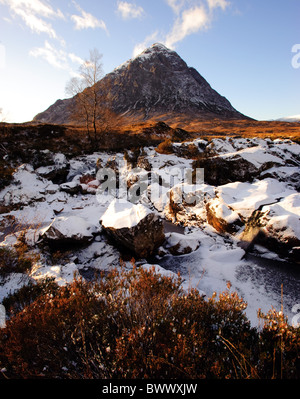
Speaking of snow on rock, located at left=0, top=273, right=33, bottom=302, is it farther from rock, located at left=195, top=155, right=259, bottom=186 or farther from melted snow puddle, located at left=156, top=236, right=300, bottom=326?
rock, located at left=195, top=155, right=259, bottom=186

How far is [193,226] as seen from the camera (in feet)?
28.7

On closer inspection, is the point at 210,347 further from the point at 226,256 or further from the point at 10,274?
the point at 10,274

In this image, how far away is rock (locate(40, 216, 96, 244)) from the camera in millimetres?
6613

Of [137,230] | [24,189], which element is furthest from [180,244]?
[24,189]

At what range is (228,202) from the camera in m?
8.04

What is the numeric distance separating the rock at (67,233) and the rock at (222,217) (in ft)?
17.7

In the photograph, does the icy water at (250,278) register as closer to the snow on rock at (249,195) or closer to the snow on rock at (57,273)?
the snow on rock at (249,195)

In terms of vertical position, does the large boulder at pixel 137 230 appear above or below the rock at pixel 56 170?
below

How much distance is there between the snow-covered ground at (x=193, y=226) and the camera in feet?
16.9

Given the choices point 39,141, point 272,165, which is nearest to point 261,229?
point 272,165

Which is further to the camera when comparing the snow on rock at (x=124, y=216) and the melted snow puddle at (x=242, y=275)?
the snow on rock at (x=124, y=216)

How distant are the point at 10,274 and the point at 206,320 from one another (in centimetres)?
493

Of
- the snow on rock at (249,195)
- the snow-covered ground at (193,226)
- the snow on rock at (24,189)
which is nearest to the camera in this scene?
the snow-covered ground at (193,226)

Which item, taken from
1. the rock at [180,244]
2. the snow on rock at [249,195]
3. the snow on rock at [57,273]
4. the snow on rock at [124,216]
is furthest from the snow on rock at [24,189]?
the snow on rock at [249,195]
